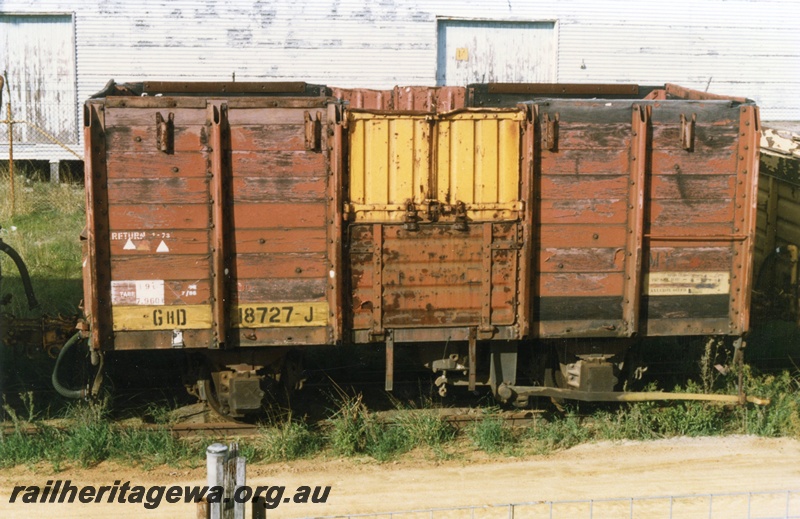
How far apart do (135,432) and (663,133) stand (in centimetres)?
542

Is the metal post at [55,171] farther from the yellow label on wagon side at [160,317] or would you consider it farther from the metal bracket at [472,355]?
the metal bracket at [472,355]

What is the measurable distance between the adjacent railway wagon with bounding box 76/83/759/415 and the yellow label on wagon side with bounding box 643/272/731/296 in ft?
0.05

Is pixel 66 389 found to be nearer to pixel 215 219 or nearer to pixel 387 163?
pixel 215 219

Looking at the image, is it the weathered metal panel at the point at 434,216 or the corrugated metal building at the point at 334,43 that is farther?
the corrugated metal building at the point at 334,43

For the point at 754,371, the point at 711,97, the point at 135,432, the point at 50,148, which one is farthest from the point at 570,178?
the point at 50,148

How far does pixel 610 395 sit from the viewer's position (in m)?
8.91

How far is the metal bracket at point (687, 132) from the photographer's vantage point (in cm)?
861

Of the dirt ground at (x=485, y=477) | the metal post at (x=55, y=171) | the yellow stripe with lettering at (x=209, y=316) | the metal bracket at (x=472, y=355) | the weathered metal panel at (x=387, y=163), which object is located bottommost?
the dirt ground at (x=485, y=477)

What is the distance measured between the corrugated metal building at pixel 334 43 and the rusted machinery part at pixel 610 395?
1122 centimetres

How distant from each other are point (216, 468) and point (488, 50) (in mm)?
16132

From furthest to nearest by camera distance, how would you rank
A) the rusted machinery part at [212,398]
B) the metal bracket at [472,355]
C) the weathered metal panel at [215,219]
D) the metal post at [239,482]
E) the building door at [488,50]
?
the building door at [488,50] → the rusted machinery part at [212,398] → the metal bracket at [472,355] → the weathered metal panel at [215,219] → the metal post at [239,482]

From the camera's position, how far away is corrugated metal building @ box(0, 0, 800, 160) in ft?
61.5

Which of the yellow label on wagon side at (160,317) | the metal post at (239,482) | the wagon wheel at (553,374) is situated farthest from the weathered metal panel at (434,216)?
the metal post at (239,482)

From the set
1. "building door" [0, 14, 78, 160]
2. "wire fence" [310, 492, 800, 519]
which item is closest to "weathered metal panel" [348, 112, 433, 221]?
"wire fence" [310, 492, 800, 519]
